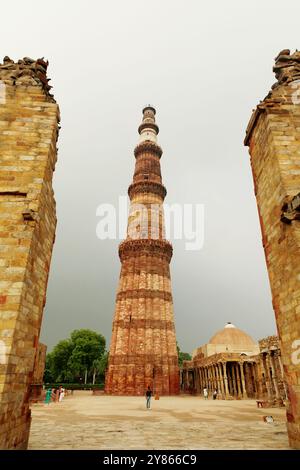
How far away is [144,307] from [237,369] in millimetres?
9054

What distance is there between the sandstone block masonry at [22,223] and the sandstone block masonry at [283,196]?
5.06 m

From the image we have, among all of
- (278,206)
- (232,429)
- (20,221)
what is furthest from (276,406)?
(20,221)

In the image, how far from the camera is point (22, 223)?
604 centimetres

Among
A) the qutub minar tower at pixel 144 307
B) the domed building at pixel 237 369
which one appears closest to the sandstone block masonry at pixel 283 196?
the domed building at pixel 237 369

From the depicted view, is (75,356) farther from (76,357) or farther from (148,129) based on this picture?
(148,129)

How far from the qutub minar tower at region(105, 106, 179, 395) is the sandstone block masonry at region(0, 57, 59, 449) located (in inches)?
802

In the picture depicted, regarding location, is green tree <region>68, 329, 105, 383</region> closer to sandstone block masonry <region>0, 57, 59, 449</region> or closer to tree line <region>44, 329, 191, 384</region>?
tree line <region>44, 329, 191, 384</region>

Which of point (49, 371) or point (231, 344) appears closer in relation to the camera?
point (231, 344)

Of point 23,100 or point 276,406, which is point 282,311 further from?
point 276,406

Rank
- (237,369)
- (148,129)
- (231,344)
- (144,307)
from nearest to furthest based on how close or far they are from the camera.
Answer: (237,369) < (144,307) < (231,344) < (148,129)

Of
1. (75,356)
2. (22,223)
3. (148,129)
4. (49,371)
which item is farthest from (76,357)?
(22,223)

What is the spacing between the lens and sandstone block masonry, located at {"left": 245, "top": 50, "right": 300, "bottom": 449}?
616 cm

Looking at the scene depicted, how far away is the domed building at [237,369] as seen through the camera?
18219mm
